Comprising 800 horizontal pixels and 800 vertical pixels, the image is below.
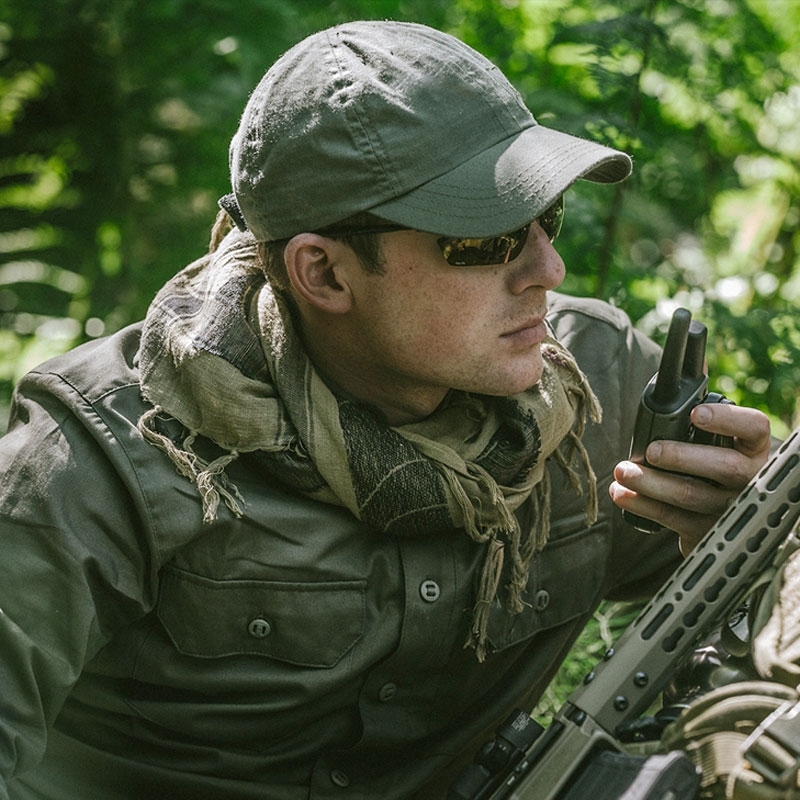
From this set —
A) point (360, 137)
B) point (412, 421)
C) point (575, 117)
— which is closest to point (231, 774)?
point (412, 421)

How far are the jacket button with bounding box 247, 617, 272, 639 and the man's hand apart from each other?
0.85 metres

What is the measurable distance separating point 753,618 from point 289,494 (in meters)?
1.06

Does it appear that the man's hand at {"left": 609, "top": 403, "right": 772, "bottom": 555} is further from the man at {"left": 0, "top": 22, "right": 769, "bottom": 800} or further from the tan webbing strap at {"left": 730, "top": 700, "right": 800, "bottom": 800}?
the tan webbing strap at {"left": 730, "top": 700, "right": 800, "bottom": 800}

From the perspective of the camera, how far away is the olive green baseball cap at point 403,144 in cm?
228

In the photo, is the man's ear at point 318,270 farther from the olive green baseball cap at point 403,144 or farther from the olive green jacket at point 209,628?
the olive green jacket at point 209,628

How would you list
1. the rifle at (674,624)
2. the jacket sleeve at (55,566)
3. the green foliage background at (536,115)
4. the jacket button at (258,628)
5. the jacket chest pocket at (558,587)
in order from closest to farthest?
the rifle at (674,624) < the jacket sleeve at (55,566) < the jacket button at (258,628) < the jacket chest pocket at (558,587) < the green foliage background at (536,115)

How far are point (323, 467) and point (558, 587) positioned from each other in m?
0.79

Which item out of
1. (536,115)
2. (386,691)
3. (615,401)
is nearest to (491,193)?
(615,401)

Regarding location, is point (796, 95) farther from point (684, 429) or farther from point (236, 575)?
point (236, 575)

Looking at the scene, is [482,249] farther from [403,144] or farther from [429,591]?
[429,591]

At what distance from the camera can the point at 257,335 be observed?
2.53 metres

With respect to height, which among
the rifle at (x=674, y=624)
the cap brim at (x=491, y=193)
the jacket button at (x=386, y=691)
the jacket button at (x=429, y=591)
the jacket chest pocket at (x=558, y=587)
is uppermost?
the cap brim at (x=491, y=193)

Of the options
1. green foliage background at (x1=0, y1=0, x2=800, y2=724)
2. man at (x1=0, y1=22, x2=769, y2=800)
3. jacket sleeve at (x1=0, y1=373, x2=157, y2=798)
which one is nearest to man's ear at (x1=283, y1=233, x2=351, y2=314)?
man at (x1=0, y1=22, x2=769, y2=800)

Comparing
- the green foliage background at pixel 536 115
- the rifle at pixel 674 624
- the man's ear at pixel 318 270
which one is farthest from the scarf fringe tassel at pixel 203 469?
the green foliage background at pixel 536 115
